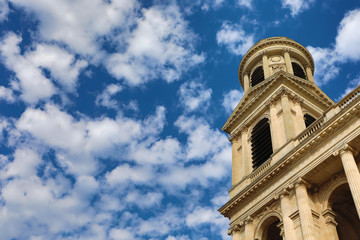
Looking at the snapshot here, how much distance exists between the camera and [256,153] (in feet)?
100

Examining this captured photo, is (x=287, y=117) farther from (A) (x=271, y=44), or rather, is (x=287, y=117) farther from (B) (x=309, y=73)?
(A) (x=271, y=44)

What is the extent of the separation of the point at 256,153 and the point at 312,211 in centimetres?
942

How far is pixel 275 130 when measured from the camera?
1148 inches

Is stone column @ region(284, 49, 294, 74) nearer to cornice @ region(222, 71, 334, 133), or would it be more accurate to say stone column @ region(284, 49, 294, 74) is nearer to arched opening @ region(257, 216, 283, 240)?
cornice @ region(222, 71, 334, 133)

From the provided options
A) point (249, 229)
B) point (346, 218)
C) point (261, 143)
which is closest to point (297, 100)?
point (261, 143)

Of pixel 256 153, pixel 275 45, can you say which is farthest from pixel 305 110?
pixel 275 45

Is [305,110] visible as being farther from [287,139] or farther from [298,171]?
[298,171]

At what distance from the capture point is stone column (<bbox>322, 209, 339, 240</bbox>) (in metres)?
20.7

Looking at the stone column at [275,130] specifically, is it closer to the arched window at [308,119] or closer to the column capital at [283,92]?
the column capital at [283,92]

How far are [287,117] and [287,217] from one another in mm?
8893

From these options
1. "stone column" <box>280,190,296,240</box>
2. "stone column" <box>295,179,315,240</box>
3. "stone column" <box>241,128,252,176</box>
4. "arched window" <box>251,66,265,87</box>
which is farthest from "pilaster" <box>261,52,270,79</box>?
"stone column" <box>295,179,315,240</box>

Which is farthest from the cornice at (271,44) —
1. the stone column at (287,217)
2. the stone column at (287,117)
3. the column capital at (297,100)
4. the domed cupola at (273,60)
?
the stone column at (287,217)

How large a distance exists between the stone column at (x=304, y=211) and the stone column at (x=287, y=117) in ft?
17.4

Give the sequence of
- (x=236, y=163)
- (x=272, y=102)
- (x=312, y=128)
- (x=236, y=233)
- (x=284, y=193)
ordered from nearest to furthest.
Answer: (x=284, y=193) < (x=312, y=128) < (x=236, y=233) < (x=236, y=163) < (x=272, y=102)
